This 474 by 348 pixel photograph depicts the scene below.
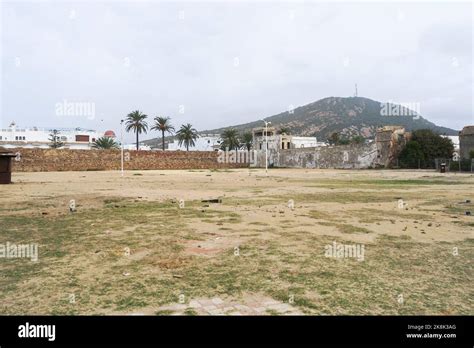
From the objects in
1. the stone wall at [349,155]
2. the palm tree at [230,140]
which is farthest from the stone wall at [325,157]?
the palm tree at [230,140]

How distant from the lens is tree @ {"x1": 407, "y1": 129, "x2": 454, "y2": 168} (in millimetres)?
55188

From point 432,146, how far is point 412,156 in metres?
3.20

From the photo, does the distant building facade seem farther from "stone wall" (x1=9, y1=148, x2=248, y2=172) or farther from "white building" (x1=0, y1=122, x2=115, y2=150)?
"white building" (x1=0, y1=122, x2=115, y2=150)

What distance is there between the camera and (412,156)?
182 feet

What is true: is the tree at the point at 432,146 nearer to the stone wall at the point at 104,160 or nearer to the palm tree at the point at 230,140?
the stone wall at the point at 104,160

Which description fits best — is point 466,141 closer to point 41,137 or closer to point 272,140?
point 272,140

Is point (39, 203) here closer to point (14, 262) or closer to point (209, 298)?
point (14, 262)

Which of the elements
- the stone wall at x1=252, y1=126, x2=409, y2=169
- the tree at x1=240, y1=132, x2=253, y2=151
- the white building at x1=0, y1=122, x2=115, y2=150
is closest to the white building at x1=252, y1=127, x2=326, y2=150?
the stone wall at x1=252, y1=126, x2=409, y2=169

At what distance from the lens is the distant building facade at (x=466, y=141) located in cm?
5403

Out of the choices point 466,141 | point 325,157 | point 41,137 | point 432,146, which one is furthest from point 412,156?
point 41,137

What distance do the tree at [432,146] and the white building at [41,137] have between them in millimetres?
85588
